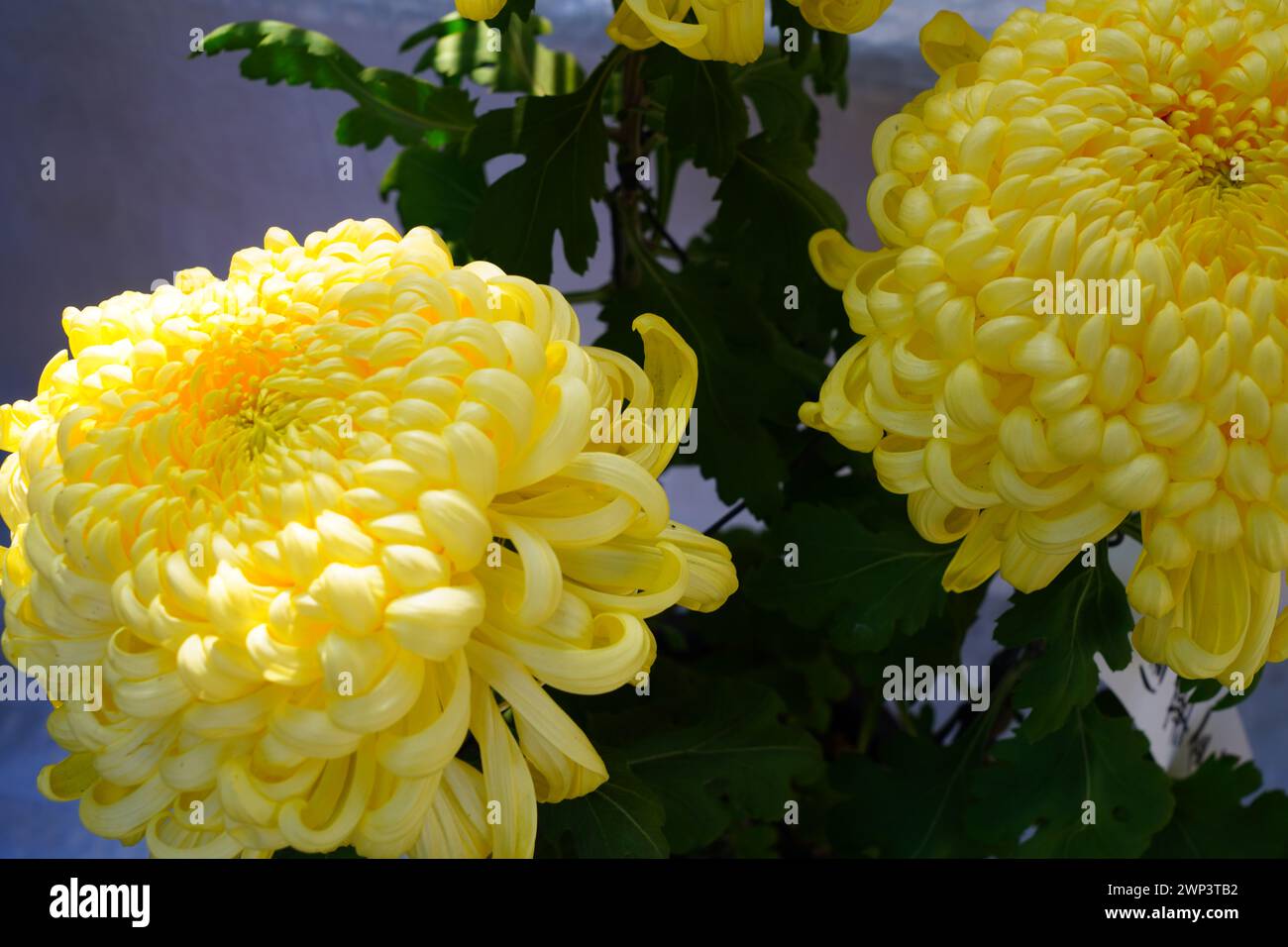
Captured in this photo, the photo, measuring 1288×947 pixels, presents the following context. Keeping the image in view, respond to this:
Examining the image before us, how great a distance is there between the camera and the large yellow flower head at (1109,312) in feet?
1.71

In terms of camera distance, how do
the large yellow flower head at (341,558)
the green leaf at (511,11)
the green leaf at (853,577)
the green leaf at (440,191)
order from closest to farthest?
the large yellow flower head at (341,558), the green leaf at (511,11), the green leaf at (853,577), the green leaf at (440,191)

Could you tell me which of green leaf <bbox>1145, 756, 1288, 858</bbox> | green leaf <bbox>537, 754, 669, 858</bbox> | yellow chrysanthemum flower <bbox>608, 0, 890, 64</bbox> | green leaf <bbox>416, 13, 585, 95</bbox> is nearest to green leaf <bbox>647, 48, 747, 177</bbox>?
yellow chrysanthemum flower <bbox>608, 0, 890, 64</bbox>

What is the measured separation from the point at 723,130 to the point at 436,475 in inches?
14.7

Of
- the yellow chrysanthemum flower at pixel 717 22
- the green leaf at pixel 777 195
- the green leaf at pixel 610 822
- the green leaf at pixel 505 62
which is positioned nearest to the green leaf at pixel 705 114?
the green leaf at pixel 777 195

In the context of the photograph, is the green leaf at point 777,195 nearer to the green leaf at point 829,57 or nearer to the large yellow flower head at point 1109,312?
the green leaf at point 829,57

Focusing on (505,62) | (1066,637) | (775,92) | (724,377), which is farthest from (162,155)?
(1066,637)

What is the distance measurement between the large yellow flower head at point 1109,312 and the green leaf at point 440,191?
42cm

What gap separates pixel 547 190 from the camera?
77cm

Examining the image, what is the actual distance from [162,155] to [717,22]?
1092 mm

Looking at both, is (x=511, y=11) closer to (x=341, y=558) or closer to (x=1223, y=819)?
(x=341, y=558)

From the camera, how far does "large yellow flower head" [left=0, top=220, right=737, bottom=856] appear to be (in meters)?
0.49

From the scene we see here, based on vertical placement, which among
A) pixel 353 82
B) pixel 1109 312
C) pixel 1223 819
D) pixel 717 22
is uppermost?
pixel 353 82

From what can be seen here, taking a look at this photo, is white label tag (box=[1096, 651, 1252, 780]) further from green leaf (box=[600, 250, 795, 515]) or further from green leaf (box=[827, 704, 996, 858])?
green leaf (box=[600, 250, 795, 515])

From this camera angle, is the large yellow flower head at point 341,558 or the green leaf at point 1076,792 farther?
the green leaf at point 1076,792
